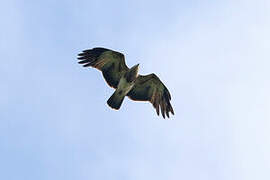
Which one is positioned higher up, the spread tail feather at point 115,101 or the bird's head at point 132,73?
the bird's head at point 132,73

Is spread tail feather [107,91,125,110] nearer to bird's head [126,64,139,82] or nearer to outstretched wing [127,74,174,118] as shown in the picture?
bird's head [126,64,139,82]

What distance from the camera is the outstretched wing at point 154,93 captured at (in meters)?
34.7

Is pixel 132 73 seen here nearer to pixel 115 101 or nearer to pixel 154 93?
pixel 115 101

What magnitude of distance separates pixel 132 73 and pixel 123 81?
0.49 metres

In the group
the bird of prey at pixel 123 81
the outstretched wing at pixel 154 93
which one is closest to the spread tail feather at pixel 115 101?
the bird of prey at pixel 123 81

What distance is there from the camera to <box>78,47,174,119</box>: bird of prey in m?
33.8

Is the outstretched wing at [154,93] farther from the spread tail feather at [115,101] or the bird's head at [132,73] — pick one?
the spread tail feather at [115,101]

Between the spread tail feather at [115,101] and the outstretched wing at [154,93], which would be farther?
the outstretched wing at [154,93]

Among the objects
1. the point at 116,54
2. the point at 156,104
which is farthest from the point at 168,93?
the point at 116,54

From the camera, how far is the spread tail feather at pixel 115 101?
33566mm

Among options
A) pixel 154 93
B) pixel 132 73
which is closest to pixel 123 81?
pixel 132 73

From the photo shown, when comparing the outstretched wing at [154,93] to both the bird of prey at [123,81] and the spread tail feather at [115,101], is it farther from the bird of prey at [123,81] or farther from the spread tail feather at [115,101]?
the spread tail feather at [115,101]

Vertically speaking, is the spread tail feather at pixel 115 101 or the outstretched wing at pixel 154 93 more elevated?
the outstretched wing at pixel 154 93

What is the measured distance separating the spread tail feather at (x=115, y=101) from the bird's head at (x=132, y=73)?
2.49 feet
